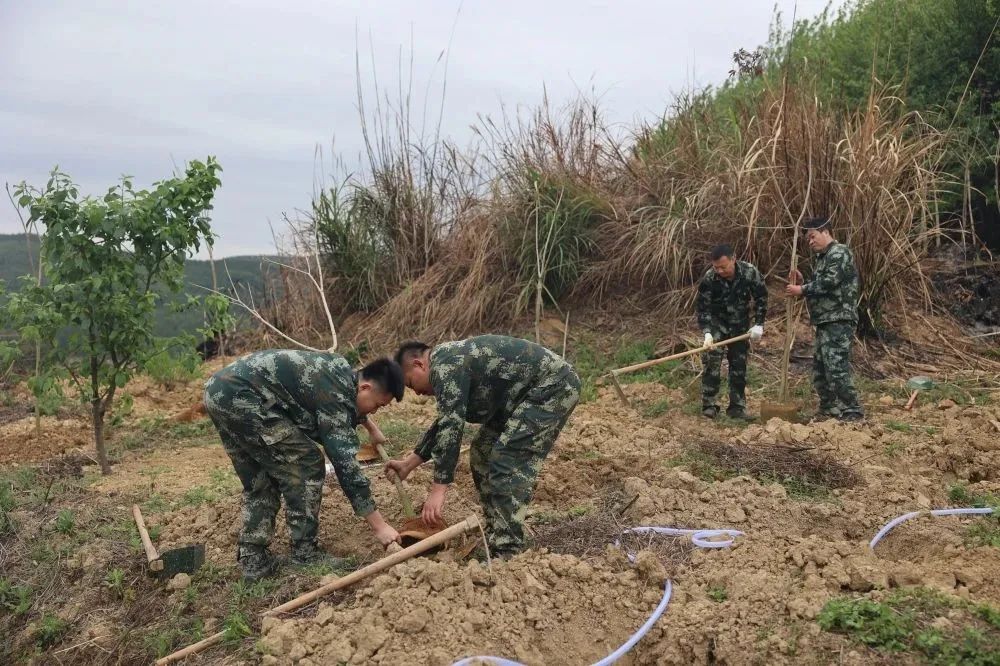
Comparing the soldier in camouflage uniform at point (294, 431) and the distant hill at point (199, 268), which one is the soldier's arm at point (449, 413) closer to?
the soldier in camouflage uniform at point (294, 431)

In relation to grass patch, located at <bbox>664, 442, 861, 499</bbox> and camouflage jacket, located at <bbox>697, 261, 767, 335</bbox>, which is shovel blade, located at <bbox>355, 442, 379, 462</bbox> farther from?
camouflage jacket, located at <bbox>697, 261, 767, 335</bbox>

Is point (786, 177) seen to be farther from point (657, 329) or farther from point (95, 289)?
point (95, 289)

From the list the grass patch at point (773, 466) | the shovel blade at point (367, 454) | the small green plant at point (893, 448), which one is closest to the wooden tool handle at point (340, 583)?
the shovel blade at point (367, 454)

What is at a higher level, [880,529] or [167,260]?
[167,260]

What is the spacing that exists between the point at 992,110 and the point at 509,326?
6.16 meters

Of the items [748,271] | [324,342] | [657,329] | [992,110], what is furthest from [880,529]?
[324,342]

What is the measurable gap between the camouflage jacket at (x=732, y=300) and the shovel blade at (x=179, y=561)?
4597 mm

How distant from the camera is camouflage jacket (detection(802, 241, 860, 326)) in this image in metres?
6.57

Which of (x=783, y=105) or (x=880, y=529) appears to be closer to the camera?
(x=880, y=529)

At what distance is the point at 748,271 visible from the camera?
6910 mm

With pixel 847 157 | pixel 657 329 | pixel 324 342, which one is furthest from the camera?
pixel 324 342

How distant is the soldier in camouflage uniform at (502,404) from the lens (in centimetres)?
378

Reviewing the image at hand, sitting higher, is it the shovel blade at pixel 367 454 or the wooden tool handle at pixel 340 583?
the shovel blade at pixel 367 454

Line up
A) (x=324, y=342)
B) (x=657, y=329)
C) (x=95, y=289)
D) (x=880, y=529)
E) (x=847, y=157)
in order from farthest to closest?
(x=324, y=342) → (x=657, y=329) → (x=847, y=157) → (x=95, y=289) → (x=880, y=529)
